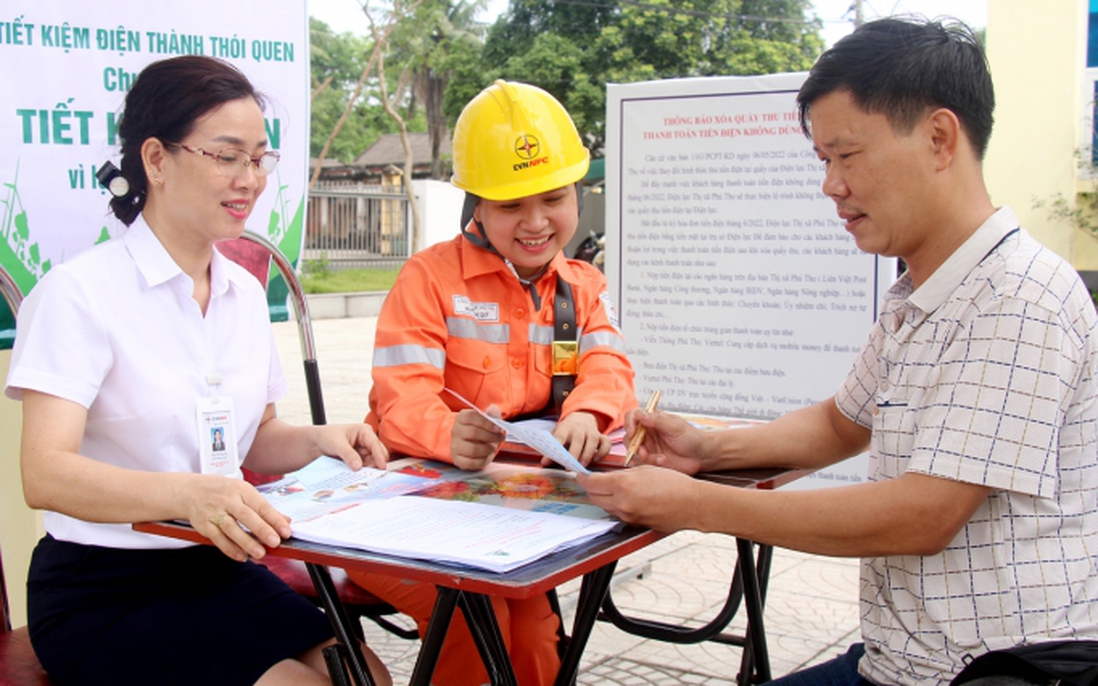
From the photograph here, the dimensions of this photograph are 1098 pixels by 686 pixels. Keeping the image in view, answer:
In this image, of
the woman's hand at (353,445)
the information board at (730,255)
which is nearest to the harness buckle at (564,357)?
the woman's hand at (353,445)

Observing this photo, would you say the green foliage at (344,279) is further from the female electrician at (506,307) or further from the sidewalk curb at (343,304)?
the female electrician at (506,307)

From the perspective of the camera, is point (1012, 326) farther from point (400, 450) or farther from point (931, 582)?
point (400, 450)

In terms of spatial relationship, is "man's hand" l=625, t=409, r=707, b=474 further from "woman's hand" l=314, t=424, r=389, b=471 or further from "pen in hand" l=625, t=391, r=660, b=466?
"woman's hand" l=314, t=424, r=389, b=471

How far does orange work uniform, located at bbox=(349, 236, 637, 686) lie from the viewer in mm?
2156

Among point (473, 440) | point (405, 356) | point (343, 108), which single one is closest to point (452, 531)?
point (473, 440)

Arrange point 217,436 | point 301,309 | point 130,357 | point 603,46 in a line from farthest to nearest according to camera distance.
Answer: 1. point 603,46
2. point 301,309
3. point 217,436
4. point 130,357

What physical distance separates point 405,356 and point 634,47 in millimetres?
29746

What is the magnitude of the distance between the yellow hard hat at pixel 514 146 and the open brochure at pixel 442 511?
629 millimetres

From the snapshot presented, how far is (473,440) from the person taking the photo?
1.98 m

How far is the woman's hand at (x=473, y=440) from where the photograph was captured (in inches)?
77.5

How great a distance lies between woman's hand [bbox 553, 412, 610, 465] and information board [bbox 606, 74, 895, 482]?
161cm

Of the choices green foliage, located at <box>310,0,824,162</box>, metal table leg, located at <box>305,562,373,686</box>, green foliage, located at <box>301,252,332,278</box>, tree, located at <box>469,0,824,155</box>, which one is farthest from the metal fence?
metal table leg, located at <box>305,562,373,686</box>

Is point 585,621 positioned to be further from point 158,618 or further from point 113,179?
point 113,179

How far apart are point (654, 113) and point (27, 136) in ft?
6.69
